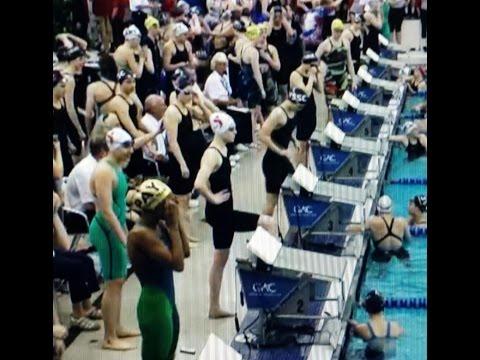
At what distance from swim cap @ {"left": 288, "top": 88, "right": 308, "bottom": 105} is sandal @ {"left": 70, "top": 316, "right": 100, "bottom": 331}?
208 centimetres

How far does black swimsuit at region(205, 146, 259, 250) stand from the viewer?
217 inches

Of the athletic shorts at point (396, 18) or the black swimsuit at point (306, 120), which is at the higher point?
the athletic shorts at point (396, 18)

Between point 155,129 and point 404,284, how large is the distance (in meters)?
1.54

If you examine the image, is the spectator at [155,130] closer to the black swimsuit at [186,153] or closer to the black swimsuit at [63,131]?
the black swimsuit at [186,153]

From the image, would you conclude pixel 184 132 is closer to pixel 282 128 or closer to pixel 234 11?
pixel 282 128

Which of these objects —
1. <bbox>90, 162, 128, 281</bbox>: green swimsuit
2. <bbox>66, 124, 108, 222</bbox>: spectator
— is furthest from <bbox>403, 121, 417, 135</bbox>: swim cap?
<bbox>90, 162, 128, 281</bbox>: green swimsuit

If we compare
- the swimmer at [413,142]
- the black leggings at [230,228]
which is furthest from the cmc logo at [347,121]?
the black leggings at [230,228]

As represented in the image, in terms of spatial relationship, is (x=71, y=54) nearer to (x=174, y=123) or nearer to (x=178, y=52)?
(x=174, y=123)

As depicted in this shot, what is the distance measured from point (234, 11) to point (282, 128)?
121 inches

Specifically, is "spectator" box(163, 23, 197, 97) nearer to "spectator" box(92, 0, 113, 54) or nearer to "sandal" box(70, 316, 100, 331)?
"spectator" box(92, 0, 113, 54)

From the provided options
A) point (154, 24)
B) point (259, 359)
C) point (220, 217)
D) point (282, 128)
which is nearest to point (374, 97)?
point (154, 24)

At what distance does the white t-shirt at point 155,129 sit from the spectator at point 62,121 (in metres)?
0.39

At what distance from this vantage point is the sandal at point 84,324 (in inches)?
201

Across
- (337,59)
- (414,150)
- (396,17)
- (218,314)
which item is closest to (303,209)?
(218,314)
